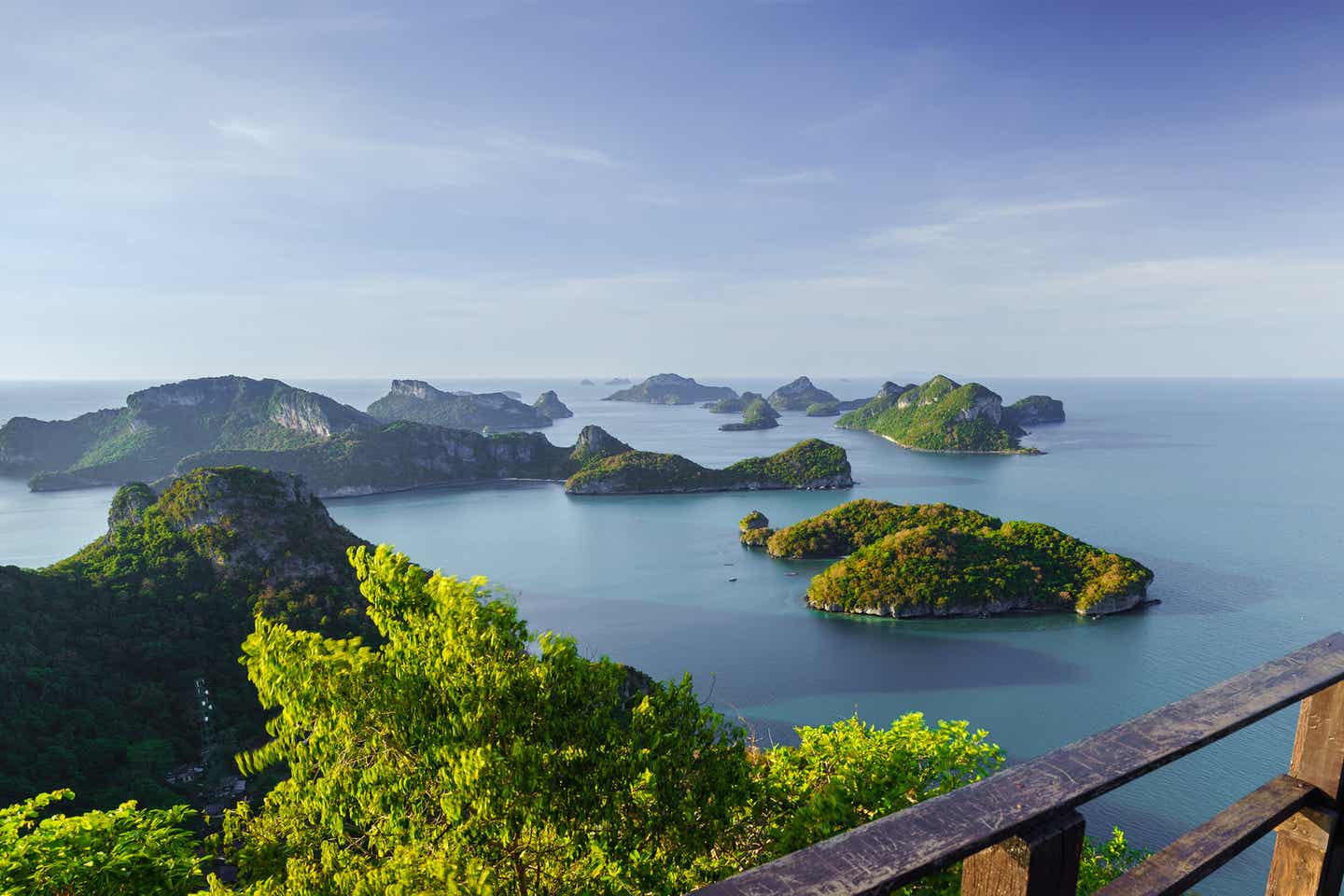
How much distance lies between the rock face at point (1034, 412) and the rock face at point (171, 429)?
147m

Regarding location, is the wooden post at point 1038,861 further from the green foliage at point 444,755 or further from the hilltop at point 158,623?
the hilltop at point 158,623

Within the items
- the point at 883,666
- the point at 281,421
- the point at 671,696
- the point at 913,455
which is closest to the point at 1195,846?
the point at 671,696

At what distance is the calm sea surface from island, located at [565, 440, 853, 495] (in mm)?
3426

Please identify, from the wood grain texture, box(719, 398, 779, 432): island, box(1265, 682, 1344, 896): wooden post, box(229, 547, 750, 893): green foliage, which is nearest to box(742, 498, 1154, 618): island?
box(229, 547, 750, 893): green foliage

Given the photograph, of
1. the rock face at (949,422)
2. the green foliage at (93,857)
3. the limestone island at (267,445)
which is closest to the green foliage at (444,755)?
the green foliage at (93,857)

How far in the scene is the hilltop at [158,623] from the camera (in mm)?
22812

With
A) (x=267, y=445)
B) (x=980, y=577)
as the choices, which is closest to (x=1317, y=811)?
(x=980, y=577)

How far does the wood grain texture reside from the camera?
1229mm

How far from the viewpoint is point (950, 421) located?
131m

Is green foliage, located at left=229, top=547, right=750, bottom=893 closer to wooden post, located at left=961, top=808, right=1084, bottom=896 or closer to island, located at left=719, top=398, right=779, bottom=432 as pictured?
wooden post, located at left=961, top=808, right=1084, bottom=896

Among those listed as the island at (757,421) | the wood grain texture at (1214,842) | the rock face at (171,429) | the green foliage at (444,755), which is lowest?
the rock face at (171,429)

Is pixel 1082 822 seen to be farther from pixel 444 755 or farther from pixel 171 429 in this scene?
pixel 171 429

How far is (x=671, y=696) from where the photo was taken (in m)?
7.84

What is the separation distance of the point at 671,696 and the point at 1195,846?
22.7ft
